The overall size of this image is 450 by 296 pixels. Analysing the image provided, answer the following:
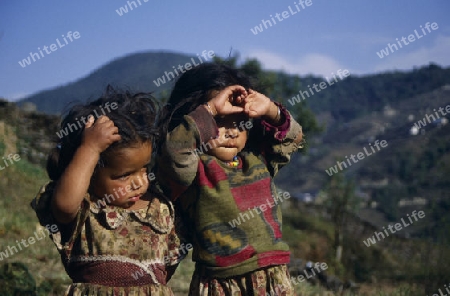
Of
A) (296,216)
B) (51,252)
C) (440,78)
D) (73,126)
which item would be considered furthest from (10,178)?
(440,78)

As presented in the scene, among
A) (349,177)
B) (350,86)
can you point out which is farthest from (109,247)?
(350,86)

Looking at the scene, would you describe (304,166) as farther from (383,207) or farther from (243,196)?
(243,196)

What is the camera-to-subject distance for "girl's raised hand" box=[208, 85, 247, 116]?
8.64 ft

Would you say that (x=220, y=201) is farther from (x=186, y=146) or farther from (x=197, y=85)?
(x=197, y=85)

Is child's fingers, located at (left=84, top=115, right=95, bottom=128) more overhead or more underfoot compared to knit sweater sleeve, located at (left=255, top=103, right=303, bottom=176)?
more overhead

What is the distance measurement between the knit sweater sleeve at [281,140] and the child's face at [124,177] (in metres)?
0.63

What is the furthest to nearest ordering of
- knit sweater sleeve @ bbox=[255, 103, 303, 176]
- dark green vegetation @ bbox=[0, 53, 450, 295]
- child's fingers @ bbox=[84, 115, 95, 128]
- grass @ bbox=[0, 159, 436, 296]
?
dark green vegetation @ bbox=[0, 53, 450, 295] < grass @ bbox=[0, 159, 436, 296] < knit sweater sleeve @ bbox=[255, 103, 303, 176] < child's fingers @ bbox=[84, 115, 95, 128]

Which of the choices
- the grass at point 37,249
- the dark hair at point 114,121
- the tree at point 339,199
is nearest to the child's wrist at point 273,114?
the dark hair at point 114,121

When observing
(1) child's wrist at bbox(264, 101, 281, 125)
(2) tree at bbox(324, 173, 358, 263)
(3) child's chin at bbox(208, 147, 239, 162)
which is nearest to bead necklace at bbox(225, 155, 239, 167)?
(3) child's chin at bbox(208, 147, 239, 162)

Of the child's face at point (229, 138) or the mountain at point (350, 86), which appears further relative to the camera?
the mountain at point (350, 86)

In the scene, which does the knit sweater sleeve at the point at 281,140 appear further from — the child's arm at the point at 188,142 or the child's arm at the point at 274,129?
the child's arm at the point at 188,142

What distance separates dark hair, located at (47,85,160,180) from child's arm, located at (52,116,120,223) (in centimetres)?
8

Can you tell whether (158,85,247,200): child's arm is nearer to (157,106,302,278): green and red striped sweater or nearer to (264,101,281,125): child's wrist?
(157,106,302,278): green and red striped sweater

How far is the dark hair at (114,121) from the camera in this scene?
2.52 meters
